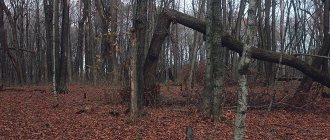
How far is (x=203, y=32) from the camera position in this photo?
43.4ft

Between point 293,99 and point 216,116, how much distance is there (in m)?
4.48

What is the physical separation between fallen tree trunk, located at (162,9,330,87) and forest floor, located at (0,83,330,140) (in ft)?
4.68

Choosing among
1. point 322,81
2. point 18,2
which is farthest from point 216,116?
point 18,2

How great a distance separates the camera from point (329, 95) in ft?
54.0

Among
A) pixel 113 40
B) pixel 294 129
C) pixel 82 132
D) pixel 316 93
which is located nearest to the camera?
pixel 82 132

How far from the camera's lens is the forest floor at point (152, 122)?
31.7 ft

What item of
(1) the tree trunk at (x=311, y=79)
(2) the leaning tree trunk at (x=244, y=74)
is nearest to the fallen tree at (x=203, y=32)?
(1) the tree trunk at (x=311, y=79)

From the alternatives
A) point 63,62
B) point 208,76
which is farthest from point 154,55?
point 63,62

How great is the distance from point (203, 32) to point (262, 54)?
2.23m

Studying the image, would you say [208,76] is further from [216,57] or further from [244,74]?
[244,74]

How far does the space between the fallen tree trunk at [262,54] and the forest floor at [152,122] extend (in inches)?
56.1

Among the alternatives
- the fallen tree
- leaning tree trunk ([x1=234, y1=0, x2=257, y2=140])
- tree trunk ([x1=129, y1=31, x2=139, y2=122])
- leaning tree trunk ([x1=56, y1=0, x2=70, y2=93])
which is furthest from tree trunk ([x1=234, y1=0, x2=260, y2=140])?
leaning tree trunk ([x1=56, y1=0, x2=70, y2=93])

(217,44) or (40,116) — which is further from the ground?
(217,44)

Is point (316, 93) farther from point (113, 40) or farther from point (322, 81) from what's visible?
point (113, 40)
